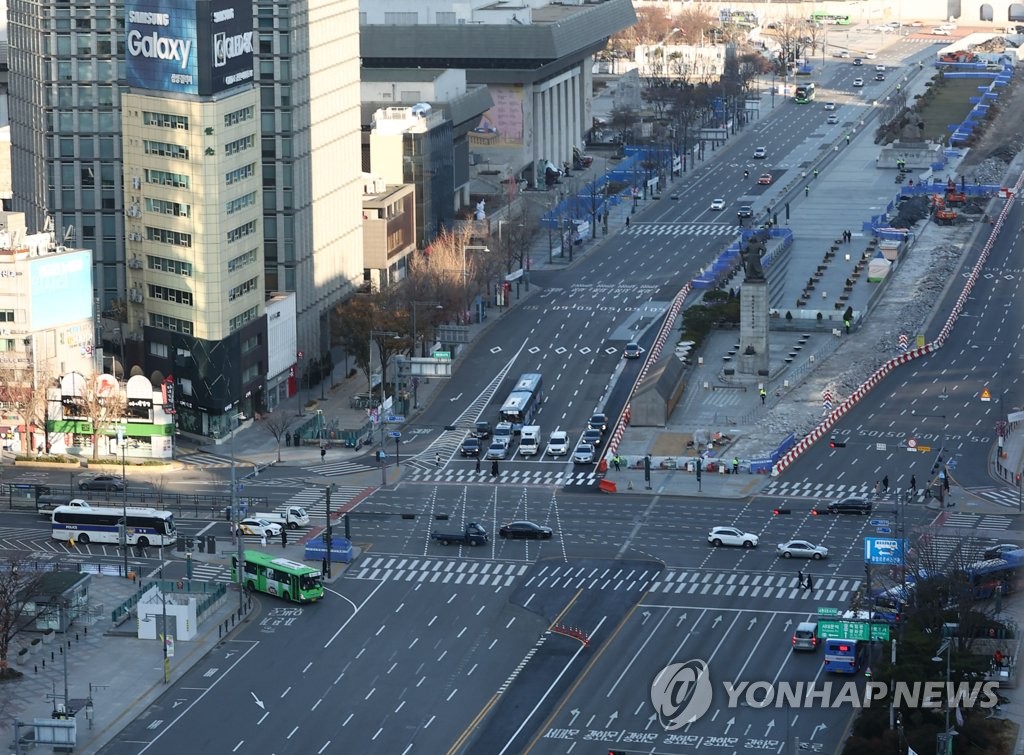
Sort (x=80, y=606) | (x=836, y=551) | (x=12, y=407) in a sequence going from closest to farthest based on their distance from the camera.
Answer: (x=80, y=606)
(x=836, y=551)
(x=12, y=407)

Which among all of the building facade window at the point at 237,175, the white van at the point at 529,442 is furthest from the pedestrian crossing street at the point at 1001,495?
the building facade window at the point at 237,175

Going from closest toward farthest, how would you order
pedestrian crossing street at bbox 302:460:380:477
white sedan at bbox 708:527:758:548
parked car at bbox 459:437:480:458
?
white sedan at bbox 708:527:758:548 → pedestrian crossing street at bbox 302:460:380:477 → parked car at bbox 459:437:480:458

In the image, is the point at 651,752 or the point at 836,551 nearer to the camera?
the point at 651,752

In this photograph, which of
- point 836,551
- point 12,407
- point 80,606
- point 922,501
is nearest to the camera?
point 80,606

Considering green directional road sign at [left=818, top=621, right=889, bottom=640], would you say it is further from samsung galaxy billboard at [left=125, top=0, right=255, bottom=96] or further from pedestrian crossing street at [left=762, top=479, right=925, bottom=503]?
samsung galaxy billboard at [left=125, top=0, right=255, bottom=96]

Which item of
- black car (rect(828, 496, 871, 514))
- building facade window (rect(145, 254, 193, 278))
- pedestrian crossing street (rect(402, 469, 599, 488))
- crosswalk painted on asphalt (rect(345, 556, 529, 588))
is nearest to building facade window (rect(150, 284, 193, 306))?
building facade window (rect(145, 254, 193, 278))

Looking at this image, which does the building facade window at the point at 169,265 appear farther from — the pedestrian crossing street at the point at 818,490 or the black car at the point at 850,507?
the black car at the point at 850,507

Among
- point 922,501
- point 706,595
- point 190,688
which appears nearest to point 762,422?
point 922,501

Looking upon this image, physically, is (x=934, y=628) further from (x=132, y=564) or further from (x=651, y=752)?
(x=132, y=564)
